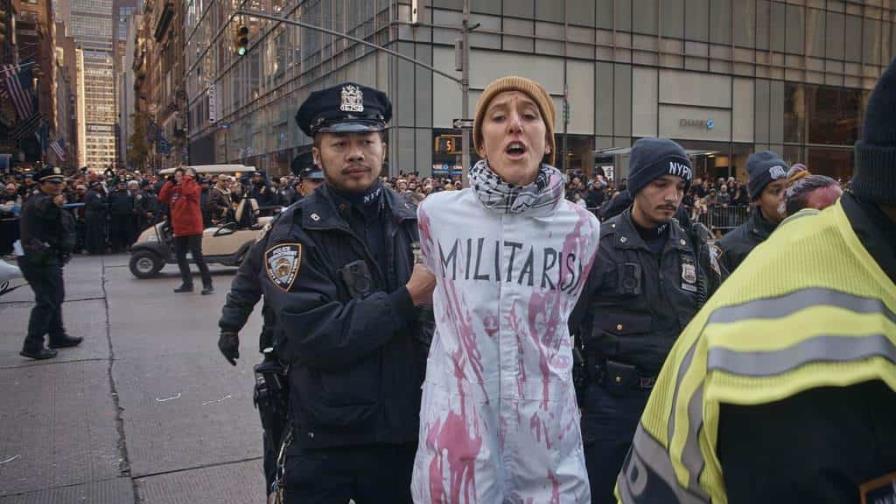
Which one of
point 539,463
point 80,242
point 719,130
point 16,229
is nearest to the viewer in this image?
point 539,463

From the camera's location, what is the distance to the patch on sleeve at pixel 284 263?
2619mm

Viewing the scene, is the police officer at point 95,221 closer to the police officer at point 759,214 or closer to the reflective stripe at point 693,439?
the police officer at point 759,214

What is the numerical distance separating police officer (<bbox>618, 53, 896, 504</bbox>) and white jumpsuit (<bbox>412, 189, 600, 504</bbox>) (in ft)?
3.39

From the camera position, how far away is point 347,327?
2512mm

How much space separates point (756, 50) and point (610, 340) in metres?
38.5

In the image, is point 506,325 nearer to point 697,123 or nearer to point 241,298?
point 241,298

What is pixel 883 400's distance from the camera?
982 mm

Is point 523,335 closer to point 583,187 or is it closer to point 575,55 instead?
point 583,187

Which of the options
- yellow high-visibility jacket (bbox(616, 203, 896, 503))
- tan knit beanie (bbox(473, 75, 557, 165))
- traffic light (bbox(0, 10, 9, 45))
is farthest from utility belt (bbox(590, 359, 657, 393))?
traffic light (bbox(0, 10, 9, 45))

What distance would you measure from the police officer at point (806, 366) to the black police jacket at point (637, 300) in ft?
6.67

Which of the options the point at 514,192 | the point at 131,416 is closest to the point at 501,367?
the point at 514,192

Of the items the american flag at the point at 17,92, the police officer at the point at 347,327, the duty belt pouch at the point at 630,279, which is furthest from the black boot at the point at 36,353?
the american flag at the point at 17,92

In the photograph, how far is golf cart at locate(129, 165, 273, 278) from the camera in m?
14.6

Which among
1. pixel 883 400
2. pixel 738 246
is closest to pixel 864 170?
pixel 883 400
